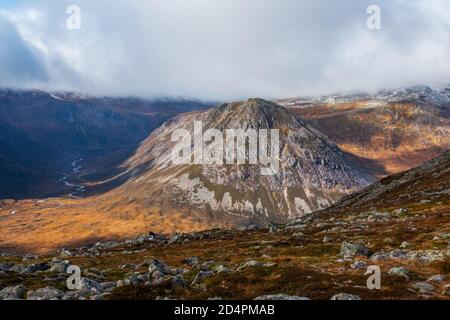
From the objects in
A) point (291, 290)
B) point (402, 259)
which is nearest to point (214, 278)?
point (291, 290)

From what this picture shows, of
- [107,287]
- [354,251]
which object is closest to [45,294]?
[107,287]

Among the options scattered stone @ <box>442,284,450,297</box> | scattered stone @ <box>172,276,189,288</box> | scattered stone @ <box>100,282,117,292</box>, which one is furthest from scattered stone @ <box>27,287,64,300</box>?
scattered stone @ <box>442,284,450,297</box>

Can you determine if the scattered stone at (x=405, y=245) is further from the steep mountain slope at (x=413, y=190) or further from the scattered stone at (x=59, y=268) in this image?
the scattered stone at (x=59, y=268)

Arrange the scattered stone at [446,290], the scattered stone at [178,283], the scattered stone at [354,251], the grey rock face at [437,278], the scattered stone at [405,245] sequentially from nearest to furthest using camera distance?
the scattered stone at [446,290], the grey rock face at [437,278], the scattered stone at [178,283], the scattered stone at [354,251], the scattered stone at [405,245]

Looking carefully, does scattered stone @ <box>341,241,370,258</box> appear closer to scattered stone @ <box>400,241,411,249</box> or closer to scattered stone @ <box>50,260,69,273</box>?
scattered stone @ <box>400,241,411,249</box>

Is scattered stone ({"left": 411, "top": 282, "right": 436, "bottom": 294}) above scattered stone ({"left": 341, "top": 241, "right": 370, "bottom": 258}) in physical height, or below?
above

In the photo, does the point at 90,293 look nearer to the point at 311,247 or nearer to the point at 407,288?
the point at 407,288

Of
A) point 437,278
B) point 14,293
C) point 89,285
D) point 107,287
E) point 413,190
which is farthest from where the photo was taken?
point 413,190

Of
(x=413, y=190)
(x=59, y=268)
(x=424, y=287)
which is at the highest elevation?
(x=424, y=287)

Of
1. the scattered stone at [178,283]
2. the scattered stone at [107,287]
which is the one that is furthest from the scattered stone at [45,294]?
the scattered stone at [178,283]

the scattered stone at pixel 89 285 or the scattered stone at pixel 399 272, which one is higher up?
the scattered stone at pixel 399 272

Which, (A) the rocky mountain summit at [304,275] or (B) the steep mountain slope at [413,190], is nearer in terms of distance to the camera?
(A) the rocky mountain summit at [304,275]

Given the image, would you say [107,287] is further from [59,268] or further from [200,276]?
[59,268]
